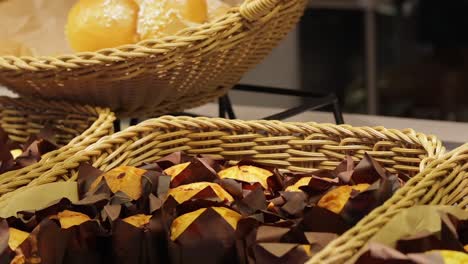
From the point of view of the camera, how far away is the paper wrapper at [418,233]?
1.77ft

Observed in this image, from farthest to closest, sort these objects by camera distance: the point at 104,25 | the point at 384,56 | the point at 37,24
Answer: the point at 384,56 → the point at 37,24 → the point at 104,25

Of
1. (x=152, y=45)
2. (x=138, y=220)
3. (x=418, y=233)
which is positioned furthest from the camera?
(x=152, y=45)

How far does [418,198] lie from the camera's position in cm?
62

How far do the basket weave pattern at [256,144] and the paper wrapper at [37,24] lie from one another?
1.54ft

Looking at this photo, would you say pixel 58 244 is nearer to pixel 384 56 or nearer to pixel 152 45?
pixel 152 45

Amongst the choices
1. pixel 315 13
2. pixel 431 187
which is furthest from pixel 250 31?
pixel 315 13

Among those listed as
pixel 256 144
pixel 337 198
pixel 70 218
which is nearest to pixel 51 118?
pixel 256 144

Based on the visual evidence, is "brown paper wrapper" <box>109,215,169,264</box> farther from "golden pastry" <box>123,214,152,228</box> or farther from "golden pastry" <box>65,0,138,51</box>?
"golden pastry" <box>65,0,138,51</box>

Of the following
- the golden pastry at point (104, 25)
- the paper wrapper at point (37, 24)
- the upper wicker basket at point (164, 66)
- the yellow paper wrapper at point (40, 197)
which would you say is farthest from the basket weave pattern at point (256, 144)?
the paper wrapper at point (37, 24)

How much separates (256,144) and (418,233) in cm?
34

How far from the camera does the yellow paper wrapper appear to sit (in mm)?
714

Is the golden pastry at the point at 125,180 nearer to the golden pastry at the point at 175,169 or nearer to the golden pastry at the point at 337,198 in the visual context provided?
the golden pastry at the point at 175,169

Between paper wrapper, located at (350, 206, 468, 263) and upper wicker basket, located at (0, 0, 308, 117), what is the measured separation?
19.0 inches

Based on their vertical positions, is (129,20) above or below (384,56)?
above
